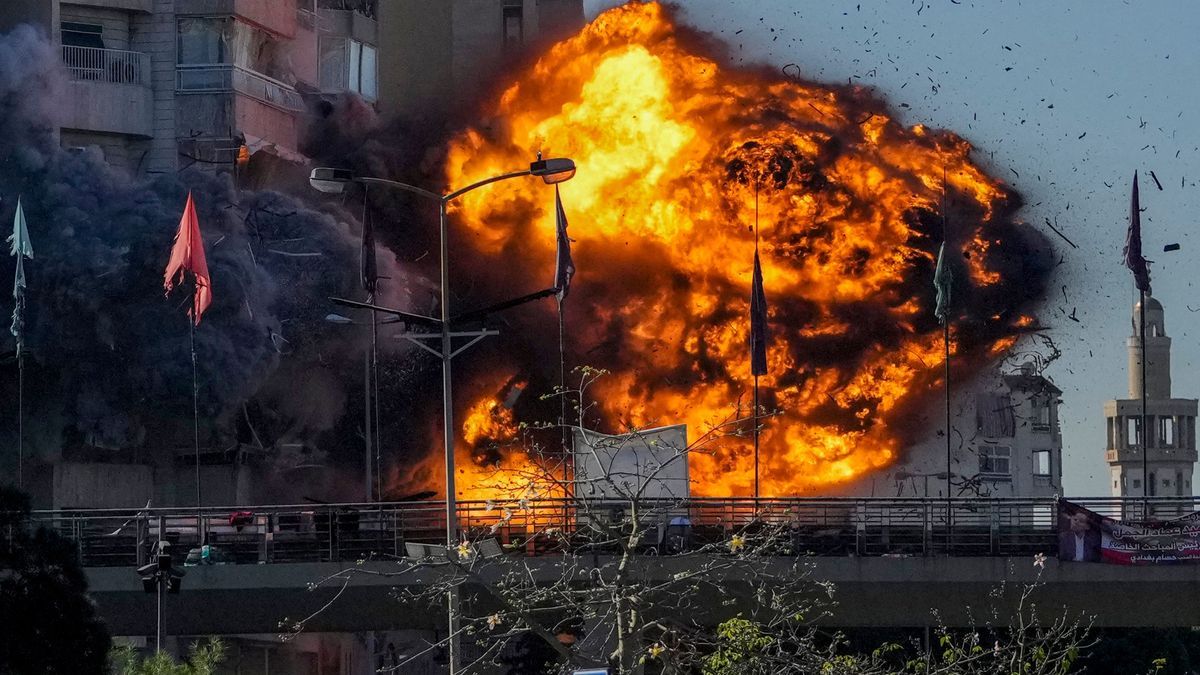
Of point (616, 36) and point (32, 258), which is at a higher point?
point (616, 36)

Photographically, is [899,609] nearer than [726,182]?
Yes

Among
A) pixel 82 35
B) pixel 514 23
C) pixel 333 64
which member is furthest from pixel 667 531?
pixel 514 23

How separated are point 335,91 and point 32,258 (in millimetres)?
19360

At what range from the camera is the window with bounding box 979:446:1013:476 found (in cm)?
13362

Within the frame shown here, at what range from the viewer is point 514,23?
11388 centimetres

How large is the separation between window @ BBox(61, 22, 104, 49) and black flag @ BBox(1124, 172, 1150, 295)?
40.0m

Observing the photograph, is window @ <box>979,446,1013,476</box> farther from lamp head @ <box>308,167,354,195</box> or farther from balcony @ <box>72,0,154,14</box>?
lamp head @ <box>308,167,354,195</box>

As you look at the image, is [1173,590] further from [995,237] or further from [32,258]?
[32,258]

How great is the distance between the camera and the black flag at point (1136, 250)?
94.0 meters

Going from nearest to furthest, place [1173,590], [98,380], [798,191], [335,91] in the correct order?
[1173,590], [98,380], [798,191], [335,91]

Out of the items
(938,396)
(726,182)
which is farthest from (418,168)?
(938,396)

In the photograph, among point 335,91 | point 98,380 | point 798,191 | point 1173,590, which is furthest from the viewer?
point 335,91

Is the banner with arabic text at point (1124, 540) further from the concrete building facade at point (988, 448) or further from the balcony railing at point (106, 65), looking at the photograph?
the balcony railing at point (106, 65)

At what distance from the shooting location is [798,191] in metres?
99.5
